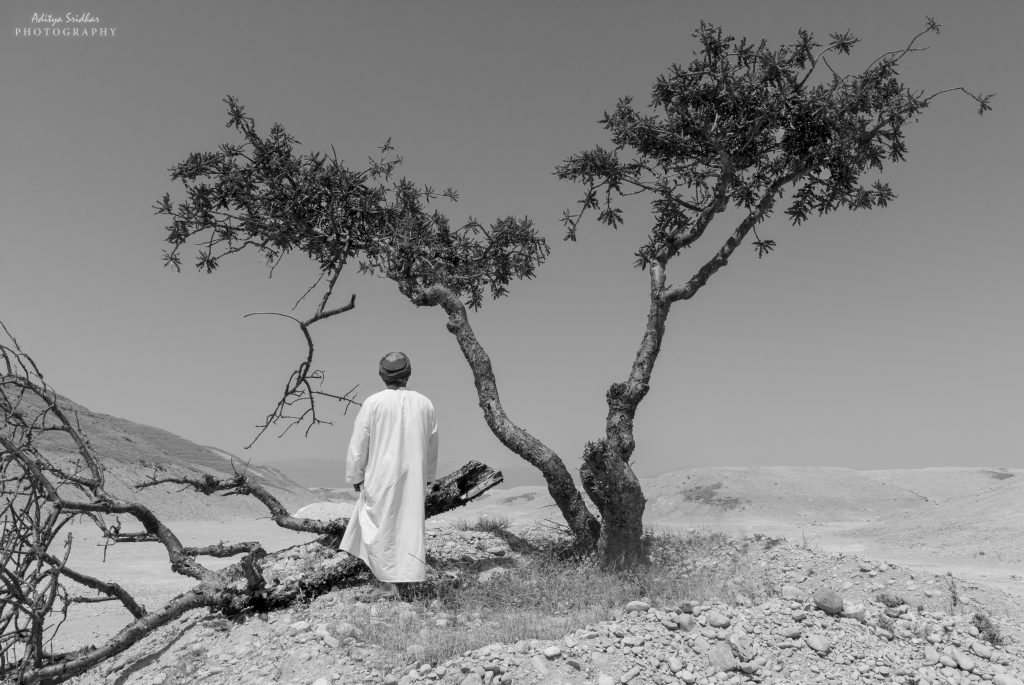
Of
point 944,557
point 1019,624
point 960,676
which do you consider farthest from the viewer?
point 944,557

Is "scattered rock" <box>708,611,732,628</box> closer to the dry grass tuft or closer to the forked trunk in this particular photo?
the dry grass tuft

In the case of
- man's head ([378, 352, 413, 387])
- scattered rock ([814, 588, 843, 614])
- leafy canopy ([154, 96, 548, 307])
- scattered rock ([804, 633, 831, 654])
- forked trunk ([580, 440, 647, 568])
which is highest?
leafy canopy ([154, 96, 548, 307])

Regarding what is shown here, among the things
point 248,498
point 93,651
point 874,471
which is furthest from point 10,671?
point 874,471

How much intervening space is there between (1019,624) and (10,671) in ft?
28.1

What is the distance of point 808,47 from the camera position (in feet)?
30.7

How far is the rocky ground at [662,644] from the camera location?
4984 mm

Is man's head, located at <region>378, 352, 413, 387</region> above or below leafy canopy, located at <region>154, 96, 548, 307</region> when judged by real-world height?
below

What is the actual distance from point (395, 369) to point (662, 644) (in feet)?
11.7

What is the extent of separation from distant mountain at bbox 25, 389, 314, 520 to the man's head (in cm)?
1035

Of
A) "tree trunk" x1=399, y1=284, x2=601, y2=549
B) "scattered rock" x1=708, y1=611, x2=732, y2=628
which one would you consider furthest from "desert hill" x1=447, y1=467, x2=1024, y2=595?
"scattered rock" x1=708, y1=611, x2=732, y2=628

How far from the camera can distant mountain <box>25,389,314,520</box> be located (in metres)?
22.4

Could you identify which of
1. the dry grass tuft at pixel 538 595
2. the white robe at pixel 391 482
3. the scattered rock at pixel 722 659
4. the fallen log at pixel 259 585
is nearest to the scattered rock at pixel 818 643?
the scattered rock at pixel 722 659

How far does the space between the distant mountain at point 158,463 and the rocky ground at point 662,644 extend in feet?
34.5

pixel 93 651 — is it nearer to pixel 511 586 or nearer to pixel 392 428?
pixel 392 428
